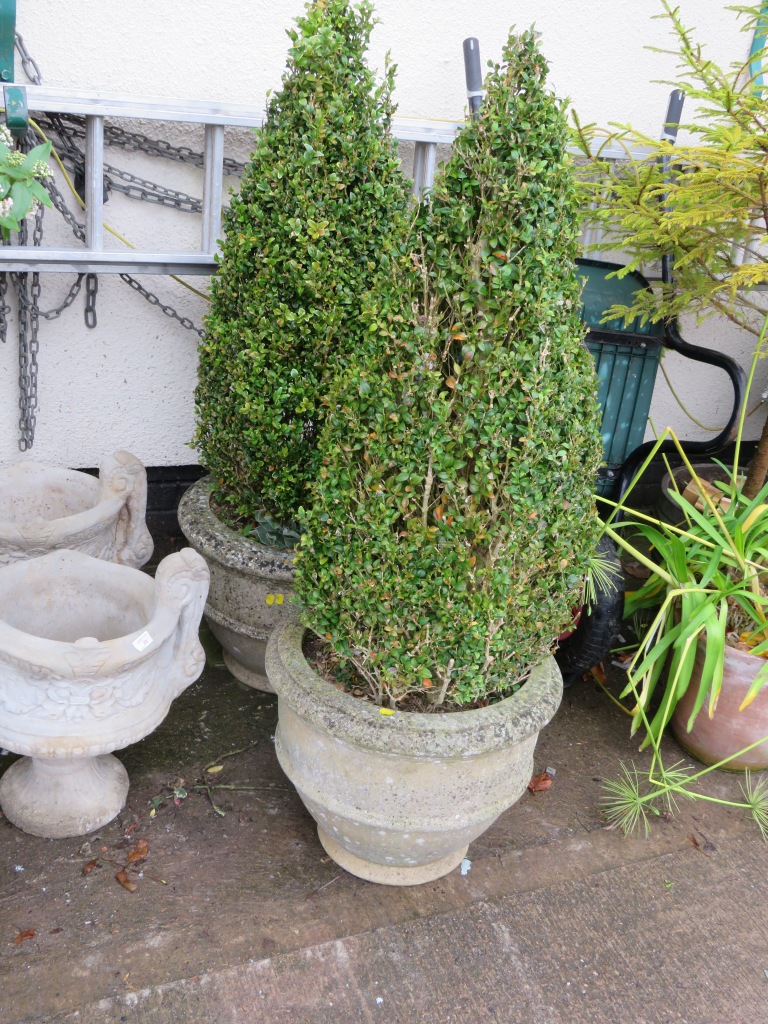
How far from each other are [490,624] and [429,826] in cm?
55

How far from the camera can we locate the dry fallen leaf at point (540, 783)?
291 cm

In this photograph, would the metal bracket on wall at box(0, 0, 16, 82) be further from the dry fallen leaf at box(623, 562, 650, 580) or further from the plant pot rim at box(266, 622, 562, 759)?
the dry fallen leaf at box(623, 562, 650, 580)

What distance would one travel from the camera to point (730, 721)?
293 cm

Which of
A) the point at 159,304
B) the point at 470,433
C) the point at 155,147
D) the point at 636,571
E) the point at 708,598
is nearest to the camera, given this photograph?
the point at 470,433

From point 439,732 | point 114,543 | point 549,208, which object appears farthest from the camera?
point 114,543

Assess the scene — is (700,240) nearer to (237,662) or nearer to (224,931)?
(237,662)

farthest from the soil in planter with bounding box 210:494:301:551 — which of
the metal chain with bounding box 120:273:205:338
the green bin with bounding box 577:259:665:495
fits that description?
the green bin with bounding box 577:259:665:495

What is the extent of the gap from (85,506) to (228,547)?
61 cm

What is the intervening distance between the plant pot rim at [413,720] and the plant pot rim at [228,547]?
0.61 m

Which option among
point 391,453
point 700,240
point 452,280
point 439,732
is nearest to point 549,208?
point 452,280

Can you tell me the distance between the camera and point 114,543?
3.12m

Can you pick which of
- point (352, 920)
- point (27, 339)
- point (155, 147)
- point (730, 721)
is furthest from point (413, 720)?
point (155, 147)

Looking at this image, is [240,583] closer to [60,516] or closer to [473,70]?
[60,516]


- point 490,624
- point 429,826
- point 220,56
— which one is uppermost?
point 220,56
